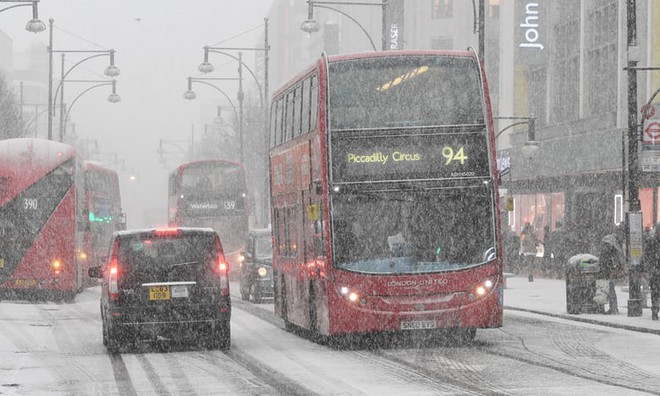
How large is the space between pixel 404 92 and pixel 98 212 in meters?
26.0

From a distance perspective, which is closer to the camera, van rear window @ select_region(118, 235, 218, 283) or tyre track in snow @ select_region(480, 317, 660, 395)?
tyre track in snow @ select_region(480, 317, 660, 395)

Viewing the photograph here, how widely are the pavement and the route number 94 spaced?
10911 mm

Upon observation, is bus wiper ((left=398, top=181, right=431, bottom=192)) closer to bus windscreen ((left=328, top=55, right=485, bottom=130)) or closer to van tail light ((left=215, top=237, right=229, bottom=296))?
bus windscreen ((left=328, top=55, right=485, bottom=130))

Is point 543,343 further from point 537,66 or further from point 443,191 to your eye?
point 537,66

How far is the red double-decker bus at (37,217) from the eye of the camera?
3203 centimetres

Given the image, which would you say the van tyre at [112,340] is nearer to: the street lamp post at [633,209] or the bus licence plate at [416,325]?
the bus licence plate at [416,325]

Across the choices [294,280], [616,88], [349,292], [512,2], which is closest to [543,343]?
[349,292]

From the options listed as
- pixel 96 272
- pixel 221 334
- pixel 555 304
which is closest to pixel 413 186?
pixel 221 334

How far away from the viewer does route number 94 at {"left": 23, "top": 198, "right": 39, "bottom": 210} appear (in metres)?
32.1

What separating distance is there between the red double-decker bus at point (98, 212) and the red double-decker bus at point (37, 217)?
1.83m

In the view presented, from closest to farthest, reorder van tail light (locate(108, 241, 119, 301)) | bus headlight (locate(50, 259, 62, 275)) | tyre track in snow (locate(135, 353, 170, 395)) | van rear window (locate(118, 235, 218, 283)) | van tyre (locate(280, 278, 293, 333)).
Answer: tyre track in snow (locate(135, 353, 170, 395))
van tail light (locate(108, 241, 119, 301))
van rear window (locate(118, 235, 218, 283))
van tyre (locate(280, 278, 293, 333))
bus headlight (locate(50, 259, 62, 275))

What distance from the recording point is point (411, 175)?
728 inches

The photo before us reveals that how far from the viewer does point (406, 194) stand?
18.5m

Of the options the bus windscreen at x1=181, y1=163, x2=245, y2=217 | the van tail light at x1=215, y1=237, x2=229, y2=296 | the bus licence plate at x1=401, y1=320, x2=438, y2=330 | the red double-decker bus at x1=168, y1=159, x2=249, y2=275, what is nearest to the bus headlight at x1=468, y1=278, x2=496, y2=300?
the bus licence plate at x1=401, y1=320, x2=438, y2=330
